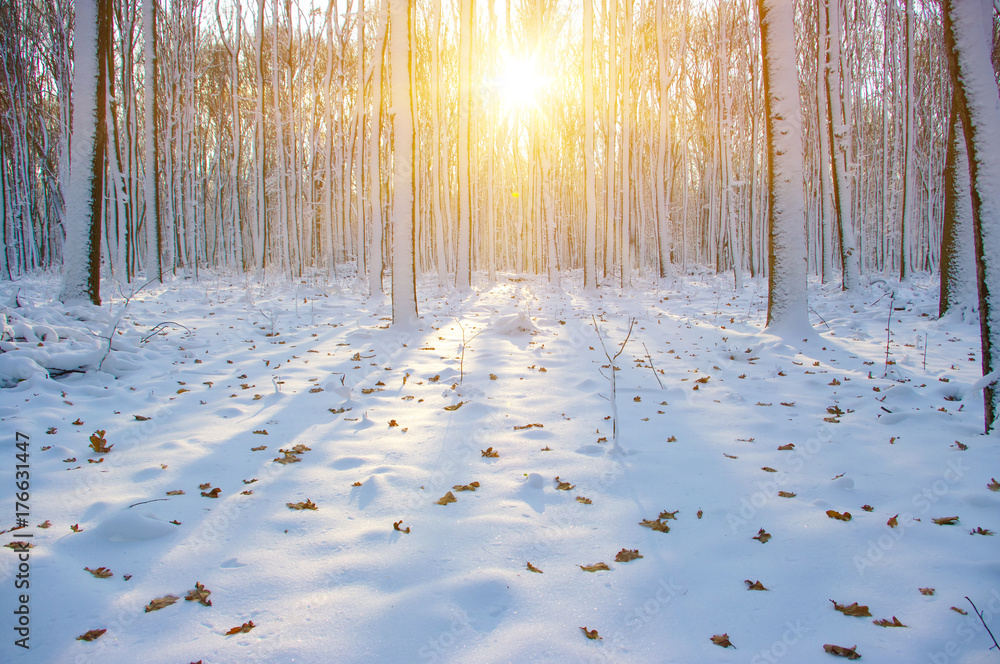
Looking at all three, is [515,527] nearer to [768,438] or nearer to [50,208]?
[768,438]

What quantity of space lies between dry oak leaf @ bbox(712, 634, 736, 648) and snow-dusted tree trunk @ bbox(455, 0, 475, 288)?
37.7 feet

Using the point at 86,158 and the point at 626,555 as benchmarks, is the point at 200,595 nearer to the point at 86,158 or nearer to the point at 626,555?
the point at 626,555

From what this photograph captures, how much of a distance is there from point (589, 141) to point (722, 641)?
11850mm

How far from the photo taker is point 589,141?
11.9 metres

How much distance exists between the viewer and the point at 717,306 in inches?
374

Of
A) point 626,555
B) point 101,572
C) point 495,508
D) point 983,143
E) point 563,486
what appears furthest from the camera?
point 983,143

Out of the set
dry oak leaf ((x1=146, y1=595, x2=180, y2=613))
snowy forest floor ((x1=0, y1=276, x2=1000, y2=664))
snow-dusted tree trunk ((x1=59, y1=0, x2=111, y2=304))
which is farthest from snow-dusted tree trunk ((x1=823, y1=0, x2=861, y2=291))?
snow-dusted tree trunk ((x1=59, y1=0, x2=111, y2=304))

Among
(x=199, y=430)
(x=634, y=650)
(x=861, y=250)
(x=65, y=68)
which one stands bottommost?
(x=634, y=650)

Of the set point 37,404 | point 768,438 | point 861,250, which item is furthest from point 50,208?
point 861,250

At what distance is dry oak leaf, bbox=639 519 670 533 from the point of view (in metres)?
2.31

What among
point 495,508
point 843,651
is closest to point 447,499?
point 495,508

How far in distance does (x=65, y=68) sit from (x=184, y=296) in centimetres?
1125

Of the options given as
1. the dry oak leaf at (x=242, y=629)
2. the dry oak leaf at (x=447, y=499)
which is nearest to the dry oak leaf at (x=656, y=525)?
the dry oak leaf at (x=447, y=499)

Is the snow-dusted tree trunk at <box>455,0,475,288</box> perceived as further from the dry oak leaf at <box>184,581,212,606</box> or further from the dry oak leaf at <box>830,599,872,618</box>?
the dry oak leaf at <box>830,599,872,618</box>
